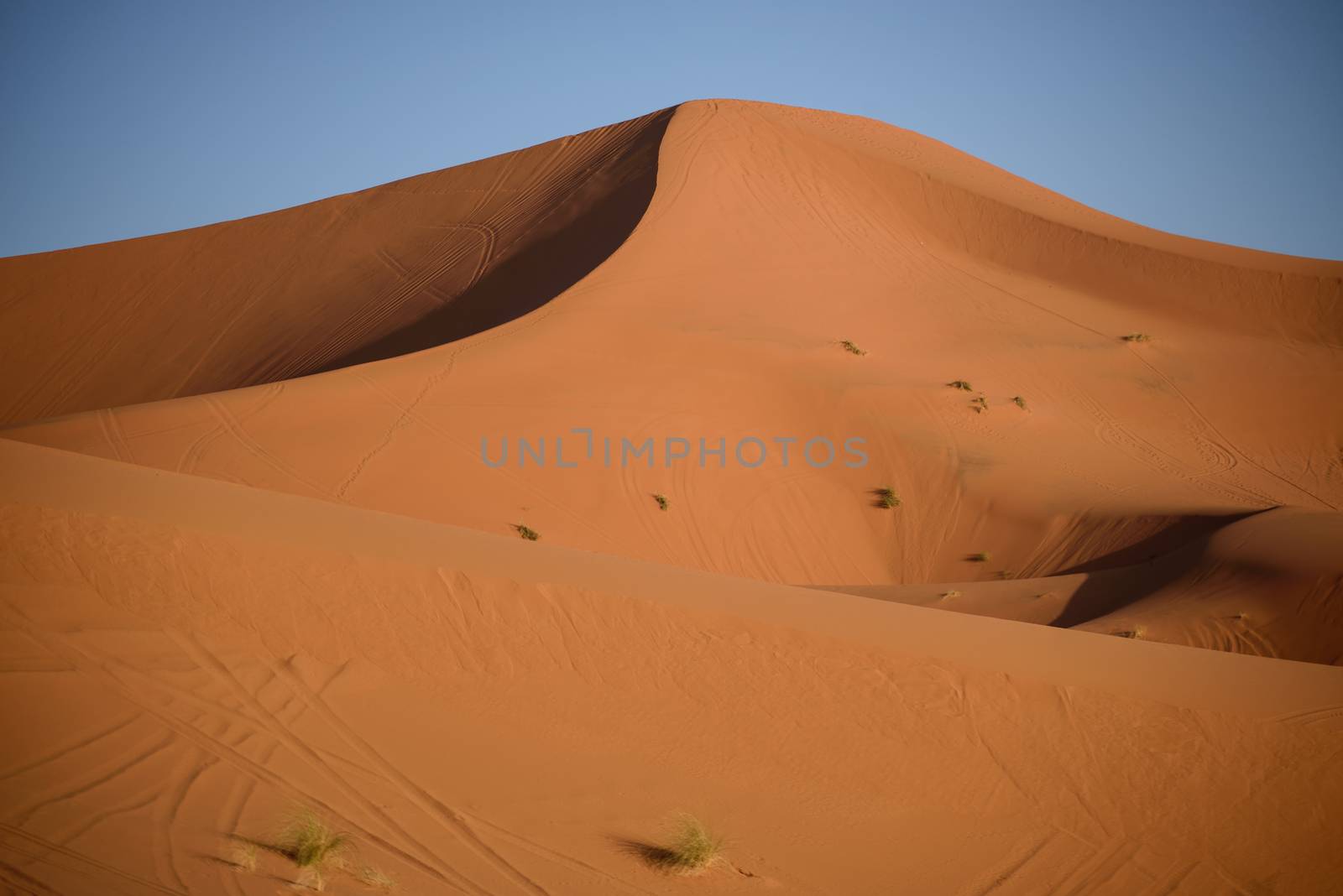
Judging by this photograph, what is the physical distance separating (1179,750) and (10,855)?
584 cm

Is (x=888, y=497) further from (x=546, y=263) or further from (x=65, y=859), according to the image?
(x=65, y=859)

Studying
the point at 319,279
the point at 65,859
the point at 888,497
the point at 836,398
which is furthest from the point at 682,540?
the point at 319,279

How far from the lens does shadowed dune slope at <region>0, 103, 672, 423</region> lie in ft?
80.0

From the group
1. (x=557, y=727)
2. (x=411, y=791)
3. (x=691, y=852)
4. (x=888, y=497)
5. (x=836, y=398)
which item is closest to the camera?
(x=691, y=852)

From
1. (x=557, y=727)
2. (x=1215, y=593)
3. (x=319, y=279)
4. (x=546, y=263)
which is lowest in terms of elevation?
(x=557, y=727)

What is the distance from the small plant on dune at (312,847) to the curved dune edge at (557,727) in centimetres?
10

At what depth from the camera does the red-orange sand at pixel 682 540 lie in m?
4.91

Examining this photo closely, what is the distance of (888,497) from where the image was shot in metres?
17.3

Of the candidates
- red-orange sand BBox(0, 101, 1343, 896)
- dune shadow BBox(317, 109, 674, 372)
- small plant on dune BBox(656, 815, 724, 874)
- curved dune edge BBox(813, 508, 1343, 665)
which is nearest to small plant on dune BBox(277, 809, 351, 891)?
red-orange sand BBox(0, 101, 1343, 896)

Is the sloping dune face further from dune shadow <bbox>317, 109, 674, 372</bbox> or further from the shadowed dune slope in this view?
the shadowed dune slope

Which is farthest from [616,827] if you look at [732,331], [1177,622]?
[732,331]

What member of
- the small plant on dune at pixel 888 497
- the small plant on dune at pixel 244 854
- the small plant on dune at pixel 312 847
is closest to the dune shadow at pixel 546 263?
the small plant on dune at pixel 888 497

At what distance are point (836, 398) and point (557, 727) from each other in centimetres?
1403

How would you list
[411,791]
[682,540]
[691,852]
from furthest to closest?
[682,540] < [411,791] < [691,852]
